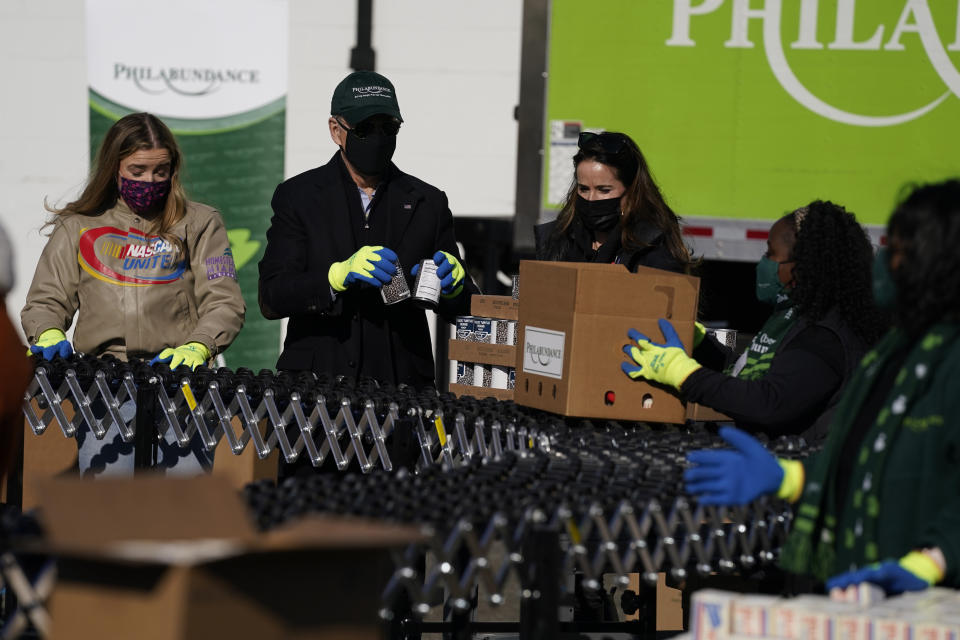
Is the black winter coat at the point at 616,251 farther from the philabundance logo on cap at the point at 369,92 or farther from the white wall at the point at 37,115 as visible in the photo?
the white wall at the point at 37,115

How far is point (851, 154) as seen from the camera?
7.48m

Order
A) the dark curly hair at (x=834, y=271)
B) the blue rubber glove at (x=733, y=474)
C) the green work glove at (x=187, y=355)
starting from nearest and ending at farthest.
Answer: the blue rubber glove at (x=733, y=474) → the dark curly hair at (x=834, y=271) → the green work glove at (x=187, y=355)

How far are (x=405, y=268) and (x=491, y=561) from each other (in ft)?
7.52

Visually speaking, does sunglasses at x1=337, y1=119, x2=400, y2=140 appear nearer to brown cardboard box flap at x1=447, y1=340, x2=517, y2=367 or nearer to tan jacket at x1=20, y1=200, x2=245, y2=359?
tan jacket at x1=20, y1=200, x2=245, y2=359

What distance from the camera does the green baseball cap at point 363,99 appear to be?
5.04 meters

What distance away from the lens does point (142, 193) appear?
5.07 meters

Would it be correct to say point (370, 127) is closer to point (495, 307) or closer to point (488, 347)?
point (495, 307)

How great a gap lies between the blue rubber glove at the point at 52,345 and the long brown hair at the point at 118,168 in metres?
0.51

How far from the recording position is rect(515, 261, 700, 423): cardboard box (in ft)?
13.3

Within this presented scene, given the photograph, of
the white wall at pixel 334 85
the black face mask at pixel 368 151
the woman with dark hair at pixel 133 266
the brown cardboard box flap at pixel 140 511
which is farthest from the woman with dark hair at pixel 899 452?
the white wall at pixel 334 85

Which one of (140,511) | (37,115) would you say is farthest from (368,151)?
(37,115)

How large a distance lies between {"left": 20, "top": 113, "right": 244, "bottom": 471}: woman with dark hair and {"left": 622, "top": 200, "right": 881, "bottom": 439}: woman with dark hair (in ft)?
6.41

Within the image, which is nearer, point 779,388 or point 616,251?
point 779,388

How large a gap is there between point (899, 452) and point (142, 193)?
329 cm
